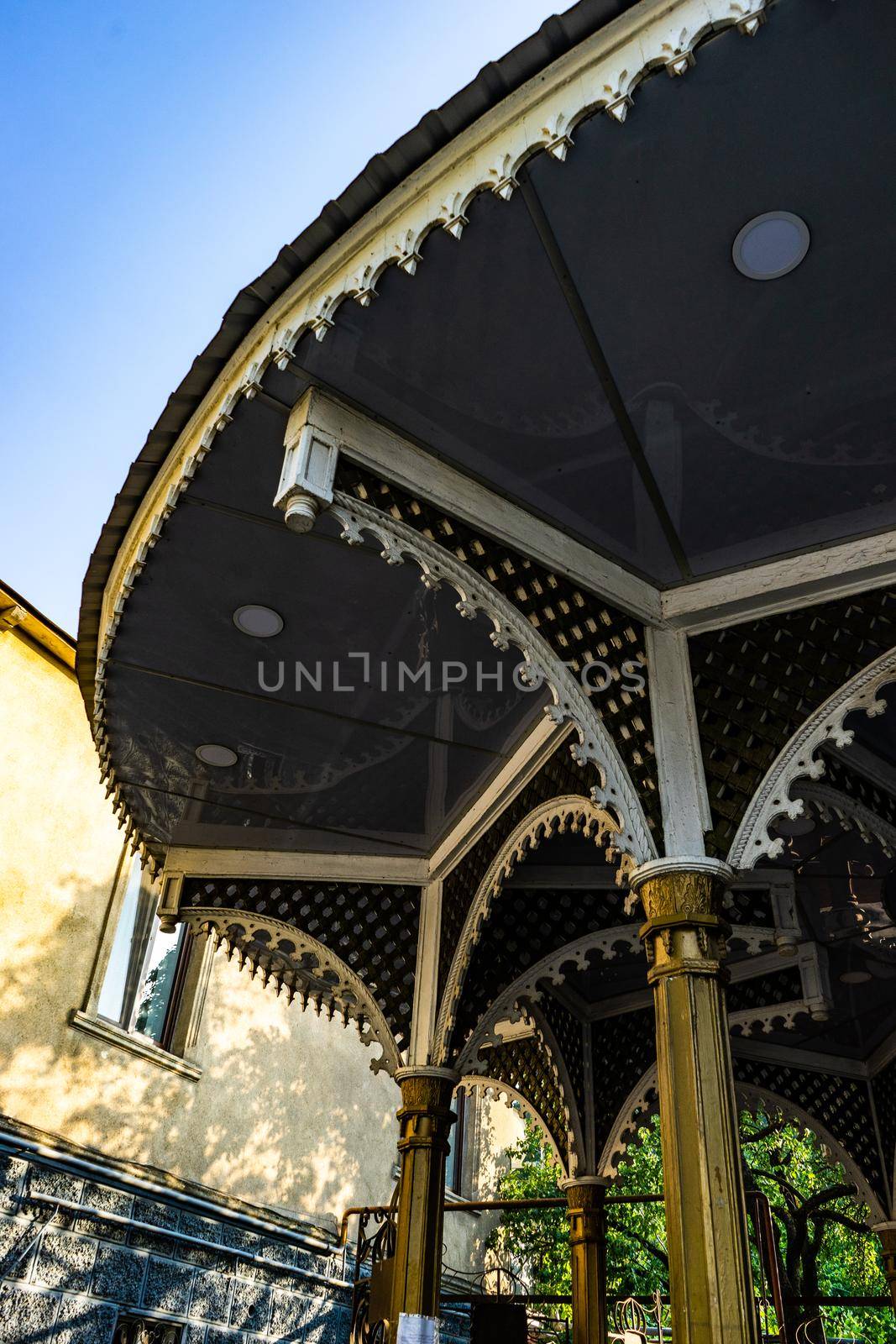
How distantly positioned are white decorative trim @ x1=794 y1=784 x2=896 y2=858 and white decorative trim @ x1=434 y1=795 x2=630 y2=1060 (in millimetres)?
1243

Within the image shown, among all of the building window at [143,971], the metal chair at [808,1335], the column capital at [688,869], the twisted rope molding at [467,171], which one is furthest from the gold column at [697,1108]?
the building window at [143,971]

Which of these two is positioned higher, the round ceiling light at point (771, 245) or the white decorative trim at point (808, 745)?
the round ceiling light at point (771, 245)

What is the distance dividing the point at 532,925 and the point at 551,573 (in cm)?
365

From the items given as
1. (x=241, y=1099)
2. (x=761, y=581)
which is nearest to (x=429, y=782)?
(x=761, y=581)

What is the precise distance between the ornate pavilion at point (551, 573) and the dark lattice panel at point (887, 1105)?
9.38 feet

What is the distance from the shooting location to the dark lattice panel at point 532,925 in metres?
7.59

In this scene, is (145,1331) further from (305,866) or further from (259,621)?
(259,621)

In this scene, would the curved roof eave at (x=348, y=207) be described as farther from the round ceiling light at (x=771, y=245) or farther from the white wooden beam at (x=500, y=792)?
the white wooden beam at (x=500, y=792)

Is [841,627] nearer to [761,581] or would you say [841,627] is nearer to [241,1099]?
[761,581]

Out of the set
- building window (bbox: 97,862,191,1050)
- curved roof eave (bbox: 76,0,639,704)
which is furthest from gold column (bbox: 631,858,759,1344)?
building window (bbox: 97,862,191,1050)

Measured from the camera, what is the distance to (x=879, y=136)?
3.37m

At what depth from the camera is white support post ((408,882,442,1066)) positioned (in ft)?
23.1

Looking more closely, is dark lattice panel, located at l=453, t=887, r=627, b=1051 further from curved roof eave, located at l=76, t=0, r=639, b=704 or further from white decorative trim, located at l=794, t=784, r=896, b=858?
curved roof eave, located at l=76, t=0, r=639, b=704

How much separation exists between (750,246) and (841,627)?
1.90 meters
